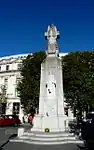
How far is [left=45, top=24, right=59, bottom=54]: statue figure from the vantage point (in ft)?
63.8

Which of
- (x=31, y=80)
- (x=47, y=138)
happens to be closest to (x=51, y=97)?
(x=47, y=138)

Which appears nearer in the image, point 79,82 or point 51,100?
point 51,100

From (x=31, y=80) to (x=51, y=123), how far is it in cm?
2214

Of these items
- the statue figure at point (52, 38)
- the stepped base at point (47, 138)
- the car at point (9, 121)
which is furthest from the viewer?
the car at point (9, 121)

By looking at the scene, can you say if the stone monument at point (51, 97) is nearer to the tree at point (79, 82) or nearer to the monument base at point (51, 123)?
the monument base at point (51, 123)

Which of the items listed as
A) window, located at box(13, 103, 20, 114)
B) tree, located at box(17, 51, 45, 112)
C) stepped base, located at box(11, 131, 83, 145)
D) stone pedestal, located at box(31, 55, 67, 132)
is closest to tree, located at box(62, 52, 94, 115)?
tree, located at box(17, 51, 45, 112)

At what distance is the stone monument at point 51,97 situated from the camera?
56.4 ft

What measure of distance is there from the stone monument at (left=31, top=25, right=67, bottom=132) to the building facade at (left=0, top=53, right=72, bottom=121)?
136 feet

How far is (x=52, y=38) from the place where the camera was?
1966 cm

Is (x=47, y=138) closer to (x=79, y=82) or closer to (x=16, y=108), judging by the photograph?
(x=79, y=82)

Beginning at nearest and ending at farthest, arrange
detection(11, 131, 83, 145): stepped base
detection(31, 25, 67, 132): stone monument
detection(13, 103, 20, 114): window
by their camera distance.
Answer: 1. detection(11, 131, 83, 145): stepped base
2. detection(31, 25, 67, 132): stone monument
3. detection(13, 103, 20, 114): window

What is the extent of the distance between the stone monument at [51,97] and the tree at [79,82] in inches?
550

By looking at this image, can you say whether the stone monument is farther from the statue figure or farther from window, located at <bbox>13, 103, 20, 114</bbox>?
window, located at <bbox>13, 103, 20, 114</bbox>

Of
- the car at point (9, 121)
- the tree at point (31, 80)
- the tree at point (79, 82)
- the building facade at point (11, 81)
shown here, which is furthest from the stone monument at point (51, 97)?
the building facade at point (11, 81)
